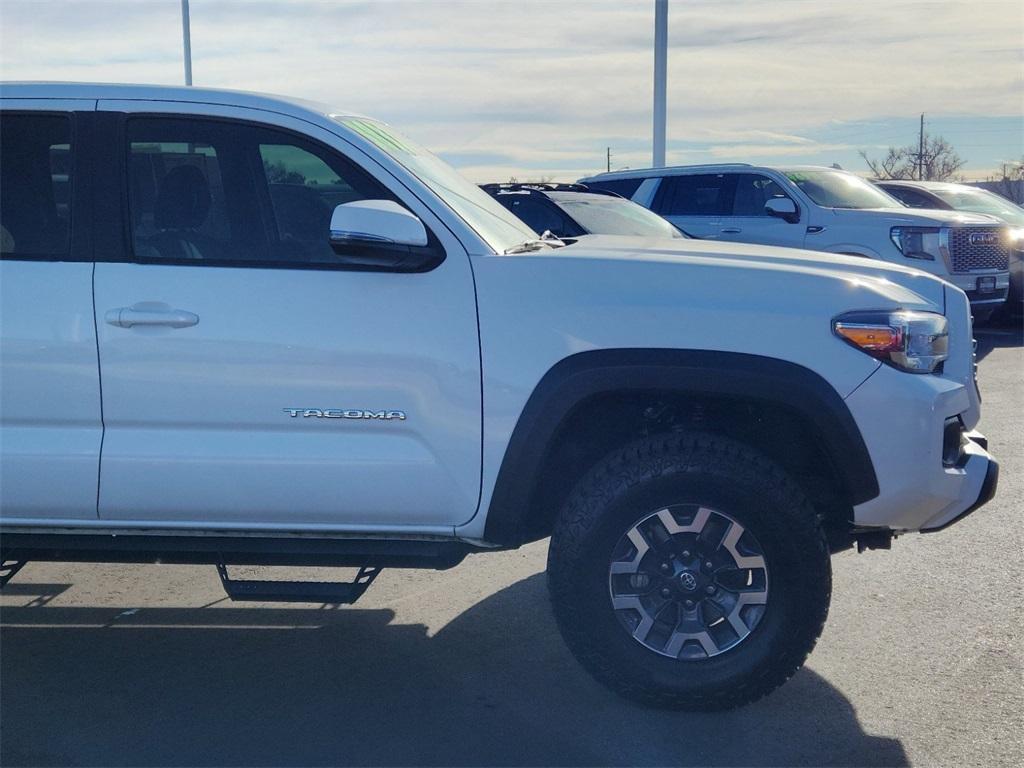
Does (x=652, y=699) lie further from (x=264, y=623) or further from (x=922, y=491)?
(x=264, y=623)

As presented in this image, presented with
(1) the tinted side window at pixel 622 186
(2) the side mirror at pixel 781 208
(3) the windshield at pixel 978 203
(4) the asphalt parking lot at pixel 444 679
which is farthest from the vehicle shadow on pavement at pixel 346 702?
(3) the windshield at pixel 978 203

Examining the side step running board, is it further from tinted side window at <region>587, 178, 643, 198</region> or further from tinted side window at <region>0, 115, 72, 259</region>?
tinted side window at <region>587, 178, 643, 198</region>

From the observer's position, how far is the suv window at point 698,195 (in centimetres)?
1377

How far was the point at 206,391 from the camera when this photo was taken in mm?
3947

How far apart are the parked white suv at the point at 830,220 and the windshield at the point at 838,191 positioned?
0.04ft

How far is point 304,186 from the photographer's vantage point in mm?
4223

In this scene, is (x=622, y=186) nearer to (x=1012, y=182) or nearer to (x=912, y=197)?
(x=912, y=197)

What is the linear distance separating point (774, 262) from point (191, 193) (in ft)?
6.84

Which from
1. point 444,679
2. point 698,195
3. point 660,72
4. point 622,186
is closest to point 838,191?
point 698,195

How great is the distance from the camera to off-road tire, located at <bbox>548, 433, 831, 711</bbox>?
12.8 ft

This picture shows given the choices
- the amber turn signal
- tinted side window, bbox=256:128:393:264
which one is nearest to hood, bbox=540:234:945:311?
the amber turn signal

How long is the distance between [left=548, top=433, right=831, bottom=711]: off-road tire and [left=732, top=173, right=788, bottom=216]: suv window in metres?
9.99

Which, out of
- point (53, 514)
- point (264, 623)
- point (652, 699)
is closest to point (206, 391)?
point (53, 514)

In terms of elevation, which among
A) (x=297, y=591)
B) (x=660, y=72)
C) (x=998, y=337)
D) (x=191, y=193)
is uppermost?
(x=660, y=72)
